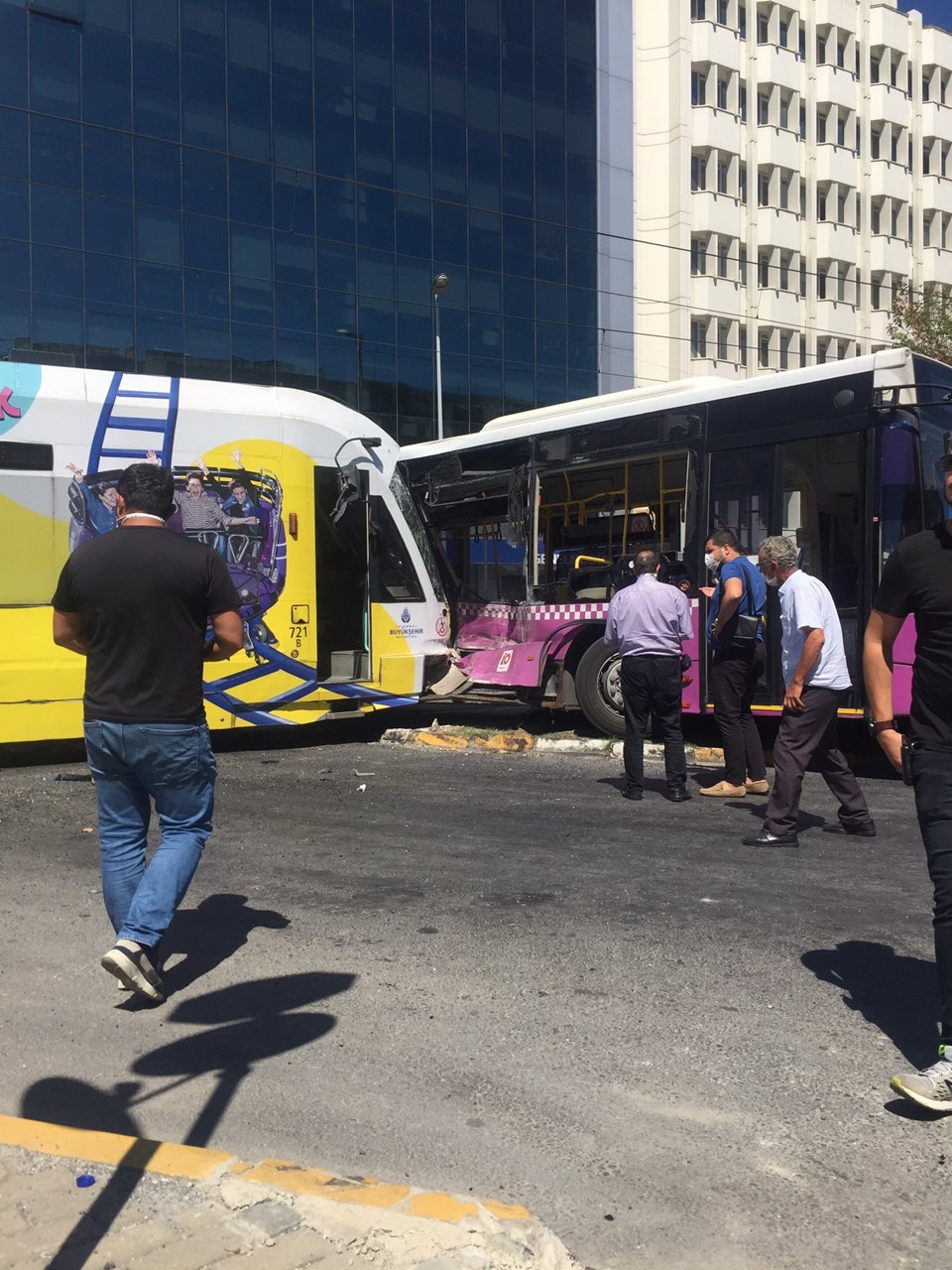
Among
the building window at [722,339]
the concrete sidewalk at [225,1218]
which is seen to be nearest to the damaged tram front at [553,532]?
the concrete sidewalk at [225,1218]

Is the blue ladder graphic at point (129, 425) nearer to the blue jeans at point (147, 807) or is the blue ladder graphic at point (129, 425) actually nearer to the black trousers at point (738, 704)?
the black trousers at point (738, 704)

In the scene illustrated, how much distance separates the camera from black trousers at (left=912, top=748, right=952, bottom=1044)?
3416 millimetres

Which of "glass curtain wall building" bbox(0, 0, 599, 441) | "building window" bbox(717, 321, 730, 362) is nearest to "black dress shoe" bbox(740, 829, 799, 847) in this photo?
"glass curtain wall building" bbox(0, 0, 599, 441)

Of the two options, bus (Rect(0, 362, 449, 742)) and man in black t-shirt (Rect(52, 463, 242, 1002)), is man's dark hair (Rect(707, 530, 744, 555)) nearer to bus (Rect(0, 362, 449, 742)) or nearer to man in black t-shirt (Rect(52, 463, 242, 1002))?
bus (Rect(0, 362, 449, 742))

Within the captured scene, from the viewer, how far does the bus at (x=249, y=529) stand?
30.7 ft

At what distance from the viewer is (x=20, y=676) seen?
9258mm

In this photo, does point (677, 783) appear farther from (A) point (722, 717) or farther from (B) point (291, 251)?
(B) point (291, 251)

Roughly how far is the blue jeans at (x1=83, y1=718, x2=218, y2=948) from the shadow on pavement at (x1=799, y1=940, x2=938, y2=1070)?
2433 millimetres

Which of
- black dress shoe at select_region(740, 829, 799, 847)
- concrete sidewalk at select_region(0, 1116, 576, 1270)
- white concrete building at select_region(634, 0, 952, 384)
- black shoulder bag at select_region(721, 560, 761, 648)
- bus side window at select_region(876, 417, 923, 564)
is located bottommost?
concrete sidewalk at select_region(0, 1116, 576, 1270)

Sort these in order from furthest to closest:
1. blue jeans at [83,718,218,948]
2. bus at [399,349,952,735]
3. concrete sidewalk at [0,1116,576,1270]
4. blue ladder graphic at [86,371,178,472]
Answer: blue ladder graphic at [86,371,178,472] → bus at [399,349,952,735] → blue jeans at [83,718,218,948] → concrete sidewalk at [0,1116,576,1270]

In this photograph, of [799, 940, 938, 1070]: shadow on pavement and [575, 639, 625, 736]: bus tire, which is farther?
[575, 639, 625, 736]: bus tire

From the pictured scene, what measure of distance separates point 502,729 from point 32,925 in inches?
290

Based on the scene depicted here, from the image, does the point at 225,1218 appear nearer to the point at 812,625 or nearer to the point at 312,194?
the point at 812,625

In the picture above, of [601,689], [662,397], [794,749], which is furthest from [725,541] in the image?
[601,689]
